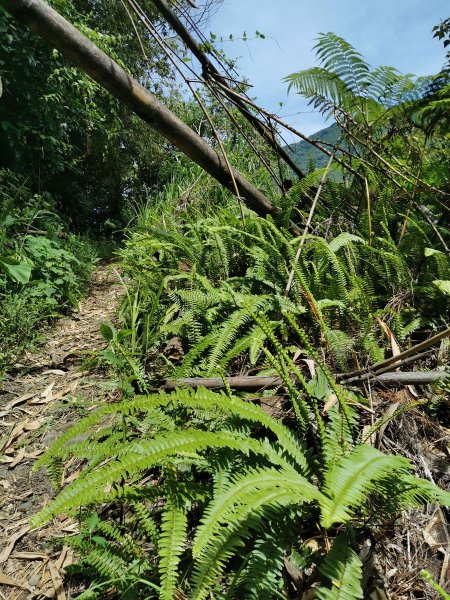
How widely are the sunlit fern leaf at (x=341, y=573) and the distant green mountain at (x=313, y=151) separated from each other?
2576mm

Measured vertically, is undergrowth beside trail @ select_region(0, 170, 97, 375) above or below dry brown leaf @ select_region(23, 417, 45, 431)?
above

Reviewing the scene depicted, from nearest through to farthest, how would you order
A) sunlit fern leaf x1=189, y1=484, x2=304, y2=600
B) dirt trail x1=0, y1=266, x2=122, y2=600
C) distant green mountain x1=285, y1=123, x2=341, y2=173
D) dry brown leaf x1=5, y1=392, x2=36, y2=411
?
sunlit fern leaf x1=189, y1=484, x2=304, y2=600 → dirt trail x1=0, y1=266, x2=122, y2=600 → dry brown leaf x1=5, y1=392, x2=36, y2=411 → distant green mountain x1=285, y1=123, x2=341, y2=173

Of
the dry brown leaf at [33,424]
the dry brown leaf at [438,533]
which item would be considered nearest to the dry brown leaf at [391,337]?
the dry brown leaf at [438,533]

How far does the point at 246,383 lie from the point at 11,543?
1.13m

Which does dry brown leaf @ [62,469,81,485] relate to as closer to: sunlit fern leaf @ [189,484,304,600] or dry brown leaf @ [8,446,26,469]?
dry brown leaf @ [8,446,26,469]

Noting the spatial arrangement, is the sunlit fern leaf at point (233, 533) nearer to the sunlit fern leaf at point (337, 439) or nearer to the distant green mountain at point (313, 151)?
the sunlit fern leaf at point (337, 439)

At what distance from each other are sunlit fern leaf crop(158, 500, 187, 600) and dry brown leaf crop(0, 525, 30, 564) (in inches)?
32.5

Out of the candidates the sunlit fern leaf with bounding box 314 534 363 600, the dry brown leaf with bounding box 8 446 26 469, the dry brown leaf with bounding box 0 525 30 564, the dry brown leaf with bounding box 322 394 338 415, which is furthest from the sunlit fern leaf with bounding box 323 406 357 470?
the dry brown leaf with bounding box 8 446 26 469

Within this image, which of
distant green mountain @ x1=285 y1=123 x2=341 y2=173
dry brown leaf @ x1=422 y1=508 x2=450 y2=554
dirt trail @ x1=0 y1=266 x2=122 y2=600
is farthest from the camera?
distant green mountain @ x1=285 y1=123 x2=341 y2=173

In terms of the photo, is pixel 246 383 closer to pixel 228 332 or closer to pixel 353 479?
pixel 228 332

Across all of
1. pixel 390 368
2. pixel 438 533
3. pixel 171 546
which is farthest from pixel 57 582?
pixel 390 368

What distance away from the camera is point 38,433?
6.61 feet

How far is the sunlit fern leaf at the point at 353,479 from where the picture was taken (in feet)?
2.53

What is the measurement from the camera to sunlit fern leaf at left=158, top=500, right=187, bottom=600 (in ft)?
2.93
